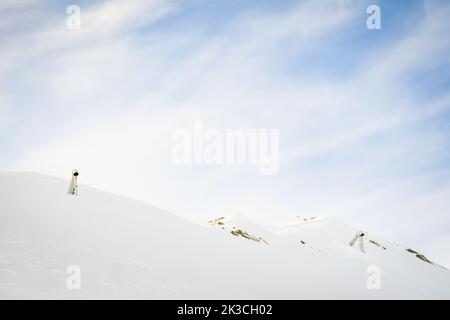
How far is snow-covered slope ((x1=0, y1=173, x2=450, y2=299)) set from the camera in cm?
735

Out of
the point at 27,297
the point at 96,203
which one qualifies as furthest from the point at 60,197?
the point at 27,297

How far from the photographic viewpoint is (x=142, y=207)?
18.2m

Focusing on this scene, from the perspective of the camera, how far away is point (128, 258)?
31.3 ft

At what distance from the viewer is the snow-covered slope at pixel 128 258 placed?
289 inches

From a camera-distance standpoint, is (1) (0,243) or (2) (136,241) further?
(2) (136,241)

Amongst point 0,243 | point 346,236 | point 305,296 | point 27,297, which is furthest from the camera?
point 346,236

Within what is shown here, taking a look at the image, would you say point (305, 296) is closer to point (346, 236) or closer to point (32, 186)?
point (32, 186)
